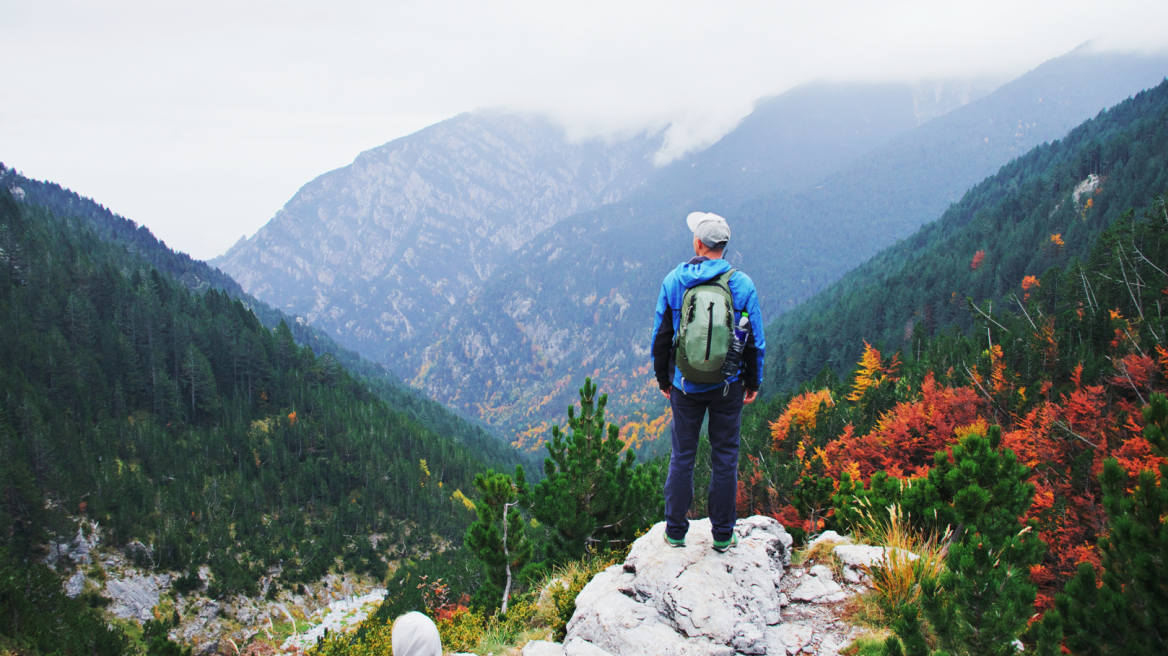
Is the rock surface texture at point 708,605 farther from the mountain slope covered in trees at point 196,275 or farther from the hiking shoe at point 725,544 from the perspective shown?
the mountain slope covered in trees at point 196,275

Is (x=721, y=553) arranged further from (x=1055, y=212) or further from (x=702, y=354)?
(x=1055, y=212)

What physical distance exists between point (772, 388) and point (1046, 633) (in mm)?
107674

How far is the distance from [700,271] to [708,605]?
339 cm

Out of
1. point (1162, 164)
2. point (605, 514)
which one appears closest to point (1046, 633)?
point (605, 514)

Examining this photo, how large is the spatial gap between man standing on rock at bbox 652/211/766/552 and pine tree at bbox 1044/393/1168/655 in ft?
8.23

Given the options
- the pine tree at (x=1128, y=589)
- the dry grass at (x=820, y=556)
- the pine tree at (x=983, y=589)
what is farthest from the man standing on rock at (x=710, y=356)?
the pine tree at (x=1128, y=589)

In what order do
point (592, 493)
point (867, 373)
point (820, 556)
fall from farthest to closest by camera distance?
point (867, 373)
point (592, 493)
point (820, 556)

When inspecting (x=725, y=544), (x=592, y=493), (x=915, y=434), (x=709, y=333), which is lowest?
(x=915, y=434)

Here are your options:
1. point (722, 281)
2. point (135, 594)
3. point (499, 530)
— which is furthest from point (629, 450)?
point (135, 594)

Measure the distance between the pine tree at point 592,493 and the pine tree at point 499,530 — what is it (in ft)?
1.87

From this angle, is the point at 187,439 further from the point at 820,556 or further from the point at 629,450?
the point at 820,556

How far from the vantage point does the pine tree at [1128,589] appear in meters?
3.30

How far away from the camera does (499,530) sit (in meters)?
10.5

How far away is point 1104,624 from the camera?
11.2 feet
